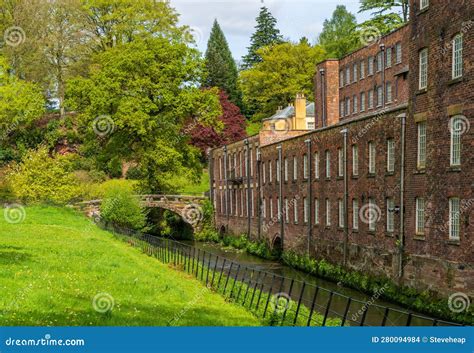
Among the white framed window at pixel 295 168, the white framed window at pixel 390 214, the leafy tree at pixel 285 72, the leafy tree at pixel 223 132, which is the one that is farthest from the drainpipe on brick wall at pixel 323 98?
the white framed window at pixel 390 214

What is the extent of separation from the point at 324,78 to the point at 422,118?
35.3 m

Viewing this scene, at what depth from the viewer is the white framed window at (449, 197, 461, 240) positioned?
88.0 ft

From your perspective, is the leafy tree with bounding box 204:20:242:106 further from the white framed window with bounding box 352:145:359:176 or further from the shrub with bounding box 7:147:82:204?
the white framed window with bounding box 352:145:359:176

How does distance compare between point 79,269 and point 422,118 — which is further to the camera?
point 422,118

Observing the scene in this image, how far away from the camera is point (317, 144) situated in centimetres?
4194

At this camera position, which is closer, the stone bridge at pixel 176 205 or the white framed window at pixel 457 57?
the white framed window at pixel 457 57

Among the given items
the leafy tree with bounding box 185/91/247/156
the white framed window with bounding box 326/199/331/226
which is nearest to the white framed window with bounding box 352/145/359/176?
the white framed window with bounding box 326/199/331/226

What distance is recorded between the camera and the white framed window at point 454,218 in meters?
26.8

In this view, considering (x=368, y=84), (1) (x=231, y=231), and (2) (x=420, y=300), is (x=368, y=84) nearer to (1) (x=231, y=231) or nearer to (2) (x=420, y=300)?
(1) (x=231, y=231)

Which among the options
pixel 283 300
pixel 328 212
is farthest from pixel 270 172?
pixel 283 300

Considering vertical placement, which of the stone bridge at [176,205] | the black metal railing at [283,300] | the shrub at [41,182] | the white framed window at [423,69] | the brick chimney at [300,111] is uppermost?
the brick chimney at [300,111]

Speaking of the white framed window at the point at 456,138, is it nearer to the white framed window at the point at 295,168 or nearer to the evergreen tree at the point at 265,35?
the white framed window at the point at 295,168

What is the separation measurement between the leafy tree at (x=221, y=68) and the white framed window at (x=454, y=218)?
71653mm

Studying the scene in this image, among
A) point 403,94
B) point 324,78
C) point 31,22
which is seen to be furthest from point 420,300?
point 31,22
